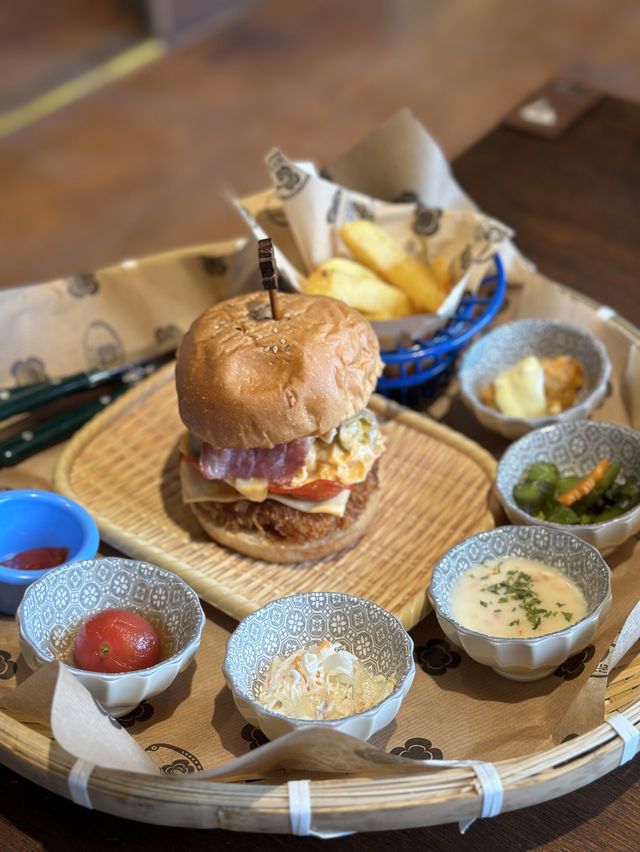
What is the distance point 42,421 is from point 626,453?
167 cm

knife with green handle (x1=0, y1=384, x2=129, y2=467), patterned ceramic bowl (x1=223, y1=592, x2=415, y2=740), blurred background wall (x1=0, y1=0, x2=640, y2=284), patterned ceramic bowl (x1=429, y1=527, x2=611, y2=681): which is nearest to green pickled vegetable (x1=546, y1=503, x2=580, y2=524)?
patterned ceramic bowl (x1=429, y1=527, x2=611, y2=681)

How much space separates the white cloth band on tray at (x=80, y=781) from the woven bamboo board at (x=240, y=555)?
0.59 meters

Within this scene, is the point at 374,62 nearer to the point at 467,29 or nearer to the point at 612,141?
the point at 467,29

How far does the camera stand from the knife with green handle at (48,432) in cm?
296

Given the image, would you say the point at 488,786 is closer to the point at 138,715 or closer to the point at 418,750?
the point at 418,750

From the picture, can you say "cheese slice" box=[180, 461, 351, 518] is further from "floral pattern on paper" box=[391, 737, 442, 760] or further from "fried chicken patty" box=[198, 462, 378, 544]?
"floral pattern on paper" box=[391, 737, 442, 760]

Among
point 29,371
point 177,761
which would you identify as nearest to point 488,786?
point 177,761

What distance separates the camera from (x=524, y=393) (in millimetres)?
2920

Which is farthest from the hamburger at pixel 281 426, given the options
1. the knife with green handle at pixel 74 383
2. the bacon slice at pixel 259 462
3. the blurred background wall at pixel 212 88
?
the blurred background wall at pixel 212 88

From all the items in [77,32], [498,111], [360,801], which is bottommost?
[498,111]

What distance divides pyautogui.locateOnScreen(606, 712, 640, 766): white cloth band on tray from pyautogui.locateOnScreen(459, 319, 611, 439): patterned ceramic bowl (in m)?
1.04

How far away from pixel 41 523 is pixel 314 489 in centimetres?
66

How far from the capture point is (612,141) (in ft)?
13.4

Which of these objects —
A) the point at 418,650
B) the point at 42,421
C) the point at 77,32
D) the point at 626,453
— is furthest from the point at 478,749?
the point at 77,32
